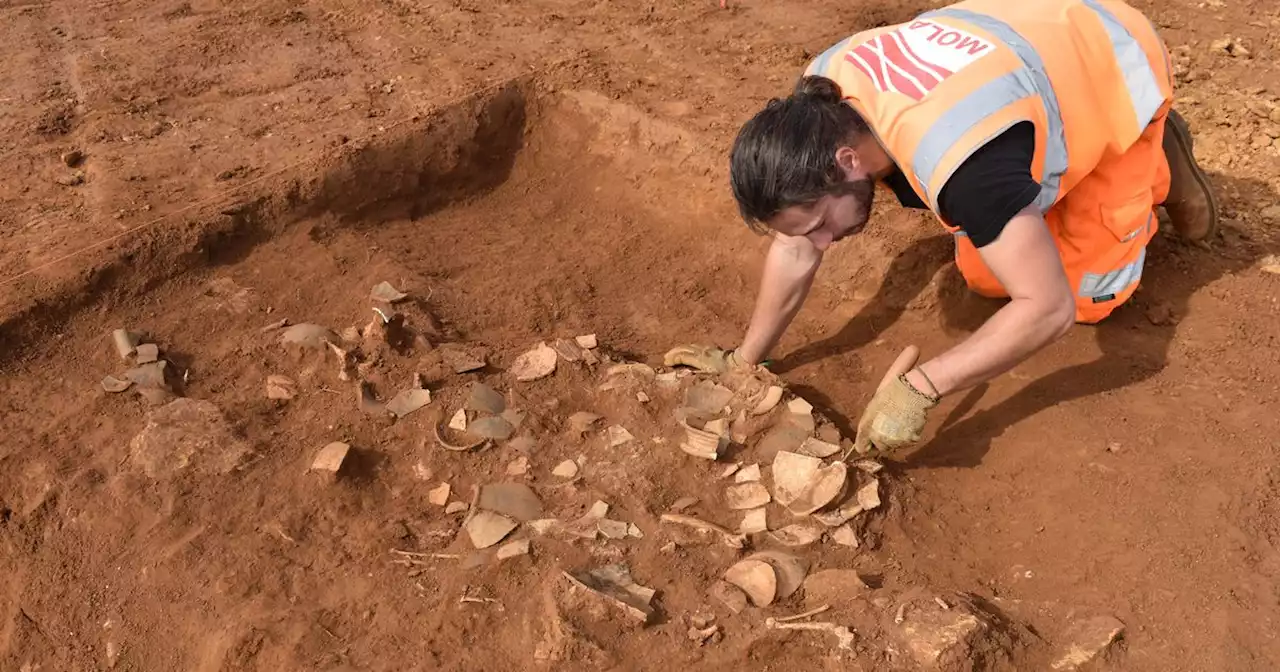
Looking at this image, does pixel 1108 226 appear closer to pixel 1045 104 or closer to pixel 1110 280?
pixel 1110 280

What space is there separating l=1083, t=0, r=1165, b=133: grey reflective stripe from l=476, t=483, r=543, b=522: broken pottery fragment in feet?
5.76

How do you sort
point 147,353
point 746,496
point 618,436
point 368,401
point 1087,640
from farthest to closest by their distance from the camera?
point 147,353, point 368,401, point 618,436, point 746,496, point 1087,640

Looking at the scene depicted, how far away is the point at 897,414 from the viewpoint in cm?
212

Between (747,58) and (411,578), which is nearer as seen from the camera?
(411,578)

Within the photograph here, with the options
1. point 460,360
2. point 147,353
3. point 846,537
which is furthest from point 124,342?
point 846,537

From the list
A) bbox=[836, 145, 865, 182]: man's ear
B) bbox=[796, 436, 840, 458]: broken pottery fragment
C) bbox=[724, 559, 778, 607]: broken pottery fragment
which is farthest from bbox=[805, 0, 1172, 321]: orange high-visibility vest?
bbox=[724, 559, 778, 607]: broken pottery fragment

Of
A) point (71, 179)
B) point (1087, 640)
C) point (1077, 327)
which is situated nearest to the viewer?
point (1087, 640)

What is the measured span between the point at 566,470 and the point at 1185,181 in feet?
6.90

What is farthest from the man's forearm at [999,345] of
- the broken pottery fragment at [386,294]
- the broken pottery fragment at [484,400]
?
the broken pottery fragment at [386,294]

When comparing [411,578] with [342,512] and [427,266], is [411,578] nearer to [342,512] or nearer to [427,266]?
[342,512]

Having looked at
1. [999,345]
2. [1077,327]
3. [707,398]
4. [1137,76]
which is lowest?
[1077,327]

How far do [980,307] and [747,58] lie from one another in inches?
64.6

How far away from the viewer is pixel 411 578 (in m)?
2.03

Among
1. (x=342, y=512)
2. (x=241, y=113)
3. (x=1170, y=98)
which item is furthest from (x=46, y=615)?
(x=1170, y=98)
